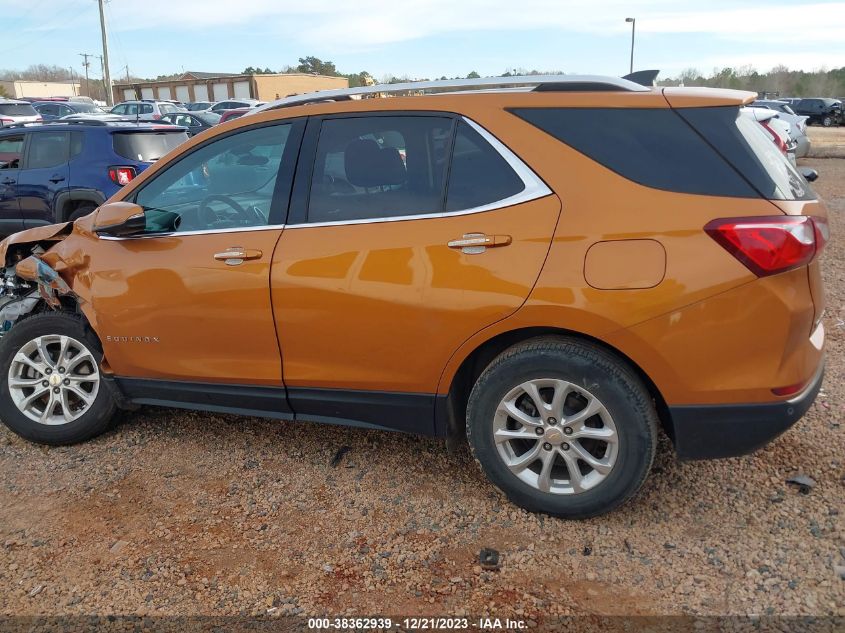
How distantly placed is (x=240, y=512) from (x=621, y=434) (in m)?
1.77

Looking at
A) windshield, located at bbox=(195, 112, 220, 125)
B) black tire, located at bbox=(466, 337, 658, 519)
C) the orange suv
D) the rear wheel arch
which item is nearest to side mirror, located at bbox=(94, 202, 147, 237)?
the orange suv

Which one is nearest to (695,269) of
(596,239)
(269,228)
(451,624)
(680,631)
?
(596,239)

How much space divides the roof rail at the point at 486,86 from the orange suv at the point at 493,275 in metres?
0.01

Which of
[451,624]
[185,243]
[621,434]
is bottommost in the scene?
[451,624]

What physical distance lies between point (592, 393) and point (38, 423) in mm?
3052

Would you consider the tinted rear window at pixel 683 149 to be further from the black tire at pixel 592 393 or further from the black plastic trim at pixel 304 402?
the black plastic trim at pixel 304 402

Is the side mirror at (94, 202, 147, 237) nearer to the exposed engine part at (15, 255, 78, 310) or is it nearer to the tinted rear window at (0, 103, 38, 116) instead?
the exposed engine part at (15, 255, 78, 310)

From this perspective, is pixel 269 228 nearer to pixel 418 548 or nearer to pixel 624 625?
pixel 418 548

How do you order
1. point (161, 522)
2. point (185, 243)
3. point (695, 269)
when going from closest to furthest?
point (695, 269), point (161, 522), point (185, 243)

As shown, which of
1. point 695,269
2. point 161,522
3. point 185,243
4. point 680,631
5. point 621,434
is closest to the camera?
point 680,631

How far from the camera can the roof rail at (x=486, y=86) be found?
2959mm

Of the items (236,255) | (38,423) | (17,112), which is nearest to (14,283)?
(38,423)

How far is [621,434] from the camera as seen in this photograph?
112 inches

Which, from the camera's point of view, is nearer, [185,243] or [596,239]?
[596,239]
